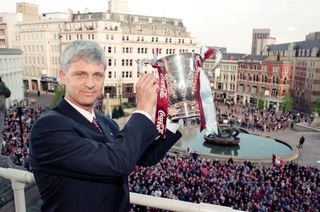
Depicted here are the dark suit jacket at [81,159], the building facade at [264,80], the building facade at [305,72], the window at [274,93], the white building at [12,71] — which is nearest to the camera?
the dark suit jacket at [81,159]

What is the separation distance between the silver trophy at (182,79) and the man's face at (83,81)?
78 cm

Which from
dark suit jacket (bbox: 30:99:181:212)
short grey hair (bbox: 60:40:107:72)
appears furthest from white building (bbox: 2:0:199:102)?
dark suit jacket (bbox: 30:99:181:212)

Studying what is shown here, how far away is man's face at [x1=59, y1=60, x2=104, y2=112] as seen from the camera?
240 cm

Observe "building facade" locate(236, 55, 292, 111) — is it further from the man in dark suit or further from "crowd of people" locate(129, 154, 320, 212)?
the man in dark suit

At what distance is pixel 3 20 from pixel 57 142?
8107 cm

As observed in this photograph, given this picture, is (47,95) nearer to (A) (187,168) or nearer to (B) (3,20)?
(B) (3,20)

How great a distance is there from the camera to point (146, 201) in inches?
109

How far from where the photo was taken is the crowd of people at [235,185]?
15.7 m

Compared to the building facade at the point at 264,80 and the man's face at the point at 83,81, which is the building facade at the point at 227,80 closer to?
the building facade at the point at 264,80

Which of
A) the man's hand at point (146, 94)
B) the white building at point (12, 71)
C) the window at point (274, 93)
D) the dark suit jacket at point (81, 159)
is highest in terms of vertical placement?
the man's hand at point (146, 94)

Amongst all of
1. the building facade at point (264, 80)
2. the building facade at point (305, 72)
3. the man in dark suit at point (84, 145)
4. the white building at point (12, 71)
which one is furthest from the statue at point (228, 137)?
the building facade at point (305, 72)

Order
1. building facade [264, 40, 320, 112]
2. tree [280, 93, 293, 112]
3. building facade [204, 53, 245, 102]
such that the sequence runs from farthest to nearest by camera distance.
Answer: building facade [204, 53, 245, 102] → building facade [264, 40, 320, 112] → tree [280, 93, 293, 112]

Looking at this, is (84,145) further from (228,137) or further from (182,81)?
(228,137)

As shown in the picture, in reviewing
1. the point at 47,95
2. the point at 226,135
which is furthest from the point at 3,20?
the point at 226,135
